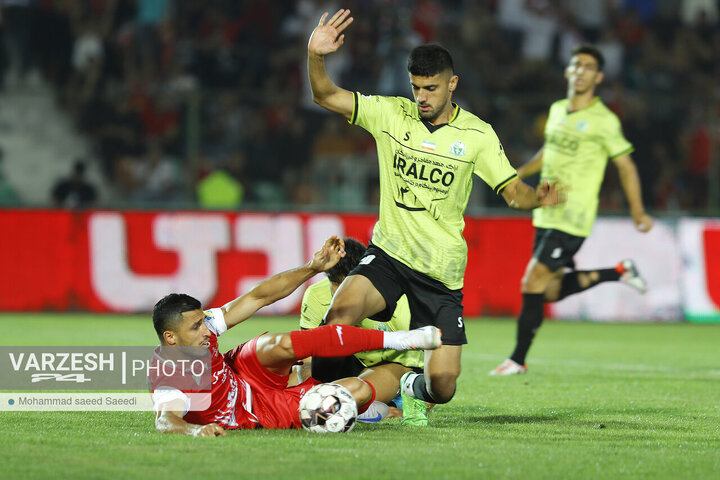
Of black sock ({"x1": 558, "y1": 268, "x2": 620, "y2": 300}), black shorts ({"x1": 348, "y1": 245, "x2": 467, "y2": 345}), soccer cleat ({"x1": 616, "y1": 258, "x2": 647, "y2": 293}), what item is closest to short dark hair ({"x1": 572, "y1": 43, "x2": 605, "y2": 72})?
black sock ({"x1": 558, "y1": 268, "x2": 620, "y2": 300})

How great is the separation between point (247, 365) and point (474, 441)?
136cm

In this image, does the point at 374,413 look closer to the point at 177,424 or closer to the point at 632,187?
the point at 177,424

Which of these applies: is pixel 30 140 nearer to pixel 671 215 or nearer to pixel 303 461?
pixel 671 215

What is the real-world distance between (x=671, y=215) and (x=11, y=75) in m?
10.2

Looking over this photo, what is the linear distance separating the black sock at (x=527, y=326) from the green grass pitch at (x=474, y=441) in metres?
0.28

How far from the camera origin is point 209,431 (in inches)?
221

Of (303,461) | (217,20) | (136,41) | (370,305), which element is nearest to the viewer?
(303,461)

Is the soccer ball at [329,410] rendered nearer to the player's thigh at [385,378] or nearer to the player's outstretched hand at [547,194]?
the player's thigh at [385,378]

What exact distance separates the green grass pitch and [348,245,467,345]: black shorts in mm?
603

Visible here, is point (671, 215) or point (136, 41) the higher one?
point (136, 41)

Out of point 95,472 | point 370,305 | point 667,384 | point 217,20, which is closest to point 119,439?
point 95,472

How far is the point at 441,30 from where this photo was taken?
19.4m

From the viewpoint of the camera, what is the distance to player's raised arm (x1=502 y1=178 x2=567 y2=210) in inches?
250

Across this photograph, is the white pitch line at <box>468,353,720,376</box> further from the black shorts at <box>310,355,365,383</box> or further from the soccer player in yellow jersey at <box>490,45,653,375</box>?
the black shorts at <box>310,355,365,383</box>
